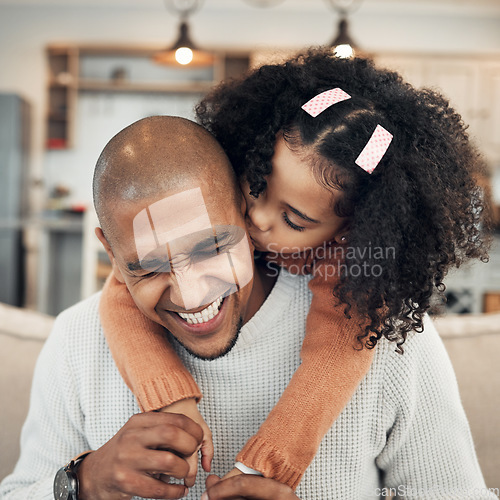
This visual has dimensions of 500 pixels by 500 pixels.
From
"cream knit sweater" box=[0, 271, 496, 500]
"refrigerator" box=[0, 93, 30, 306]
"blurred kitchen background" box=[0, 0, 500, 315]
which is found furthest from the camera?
"blurred kitchen background" box=[0, 0, 500, 315]

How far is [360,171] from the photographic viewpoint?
745 millimetres

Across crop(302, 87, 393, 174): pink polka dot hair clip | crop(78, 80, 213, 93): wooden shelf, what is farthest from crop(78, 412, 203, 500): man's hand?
crop(78, 80, 213, 93): wooden shelf

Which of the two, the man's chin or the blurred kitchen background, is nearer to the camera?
the man's chin

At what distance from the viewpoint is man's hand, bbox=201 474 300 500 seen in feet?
2.17

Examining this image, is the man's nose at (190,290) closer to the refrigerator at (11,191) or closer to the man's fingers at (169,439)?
the man's fingers at (169,439)

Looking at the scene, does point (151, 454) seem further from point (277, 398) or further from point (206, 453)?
point (277, 398)

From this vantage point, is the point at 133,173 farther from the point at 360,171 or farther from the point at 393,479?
the point at 393,479

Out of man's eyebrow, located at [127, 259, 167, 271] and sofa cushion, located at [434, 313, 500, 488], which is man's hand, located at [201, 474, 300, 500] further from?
sofa cushion, located at [434, 313, 500, 488]

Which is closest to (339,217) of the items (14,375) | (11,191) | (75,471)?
(75,471)

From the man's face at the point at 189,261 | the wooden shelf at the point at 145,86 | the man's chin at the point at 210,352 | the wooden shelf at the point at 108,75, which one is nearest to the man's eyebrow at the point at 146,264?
the man's face at the point at 189,261

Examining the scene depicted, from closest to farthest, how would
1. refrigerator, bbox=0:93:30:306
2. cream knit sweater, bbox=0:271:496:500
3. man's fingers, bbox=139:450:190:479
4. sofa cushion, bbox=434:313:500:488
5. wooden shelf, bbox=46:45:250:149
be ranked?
man's fingers, bbox=139:450:190:479, cream knit sweater, bbox=0:271:496:500, sofa cushion, bbox=434:313:500:488, refrigerator, bbox=0:93:30:306, wooden shelf, bbox=46:45:250:149

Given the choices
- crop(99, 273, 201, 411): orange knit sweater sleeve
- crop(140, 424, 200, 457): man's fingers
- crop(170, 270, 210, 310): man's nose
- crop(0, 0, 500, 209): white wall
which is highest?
crop(0, 0, 500, 209): white wall

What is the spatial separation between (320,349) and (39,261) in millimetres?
4792

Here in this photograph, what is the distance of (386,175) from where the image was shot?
72 centimetres
